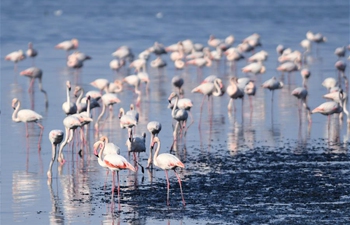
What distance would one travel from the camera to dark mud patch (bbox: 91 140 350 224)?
10.1 metres

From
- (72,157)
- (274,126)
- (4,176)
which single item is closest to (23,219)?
(4,176)

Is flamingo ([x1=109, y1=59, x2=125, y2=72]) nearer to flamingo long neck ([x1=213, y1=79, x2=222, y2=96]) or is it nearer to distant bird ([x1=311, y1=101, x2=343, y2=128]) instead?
flamingo long neck ([x1=213, y1=79, x2=222, y2=96])

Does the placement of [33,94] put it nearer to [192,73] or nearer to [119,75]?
[119,75]

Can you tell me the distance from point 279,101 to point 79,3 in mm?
54763

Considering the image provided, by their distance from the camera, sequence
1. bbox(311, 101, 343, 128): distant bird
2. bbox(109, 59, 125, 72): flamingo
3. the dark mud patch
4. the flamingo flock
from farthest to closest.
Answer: bbox(109, 59, 125, 72): flamingo < bbox(311, 101, 343, 128): distant bird < the flamingo flock < the dark mud patch

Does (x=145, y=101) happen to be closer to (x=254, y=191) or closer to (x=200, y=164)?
(x=200, y=164)

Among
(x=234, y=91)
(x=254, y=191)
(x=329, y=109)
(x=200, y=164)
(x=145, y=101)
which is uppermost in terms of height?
(x=234, y=91)

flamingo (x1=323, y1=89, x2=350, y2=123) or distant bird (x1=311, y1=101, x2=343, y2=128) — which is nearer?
distant bird (x1=311, y1=101, x2=343, y2=128)

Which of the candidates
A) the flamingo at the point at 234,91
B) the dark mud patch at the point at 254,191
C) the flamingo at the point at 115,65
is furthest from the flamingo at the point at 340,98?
the flamingo at the point at 115,65

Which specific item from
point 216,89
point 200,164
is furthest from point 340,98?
point 200,164

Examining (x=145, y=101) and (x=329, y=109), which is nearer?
(x=329, y=109)

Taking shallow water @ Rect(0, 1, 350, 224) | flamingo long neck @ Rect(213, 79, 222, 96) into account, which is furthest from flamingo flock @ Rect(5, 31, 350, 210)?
shallow water @ Rect(0, 1, 350, 224)

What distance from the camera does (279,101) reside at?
2008 centimetres

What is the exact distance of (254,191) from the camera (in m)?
11.2
